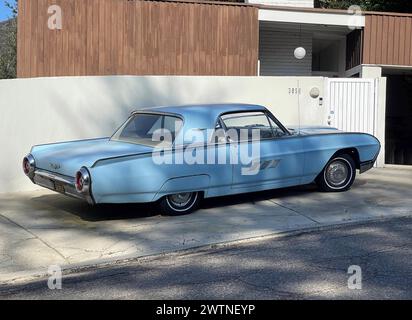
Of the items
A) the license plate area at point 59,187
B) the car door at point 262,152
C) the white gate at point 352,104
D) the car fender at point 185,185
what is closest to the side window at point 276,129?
the car door at point 262,152

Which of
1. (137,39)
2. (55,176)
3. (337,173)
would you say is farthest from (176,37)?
(55,176)

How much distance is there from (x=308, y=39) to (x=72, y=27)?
23.7 feet

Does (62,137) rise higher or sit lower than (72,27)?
lower

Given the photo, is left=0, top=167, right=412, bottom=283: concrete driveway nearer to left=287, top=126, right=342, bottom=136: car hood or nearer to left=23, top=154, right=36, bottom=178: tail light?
left=23, top=154, right=36, bottom=178: tail light

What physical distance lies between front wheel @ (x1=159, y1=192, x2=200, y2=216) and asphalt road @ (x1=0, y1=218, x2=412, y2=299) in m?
1.50

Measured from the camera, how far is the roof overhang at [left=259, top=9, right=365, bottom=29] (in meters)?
14.0

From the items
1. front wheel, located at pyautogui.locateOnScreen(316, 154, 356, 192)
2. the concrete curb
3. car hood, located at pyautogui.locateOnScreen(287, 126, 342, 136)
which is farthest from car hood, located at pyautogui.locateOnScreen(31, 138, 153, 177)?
front wheel, located at pyautogui.locateOnScreen(316, 154, 356, 192)

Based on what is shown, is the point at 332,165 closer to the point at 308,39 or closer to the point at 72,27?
the point at 72,27

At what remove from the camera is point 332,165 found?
8820 millimetres

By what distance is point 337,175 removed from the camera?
8906 mm

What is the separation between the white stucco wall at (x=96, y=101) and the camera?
981cm

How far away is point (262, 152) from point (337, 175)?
166cm
